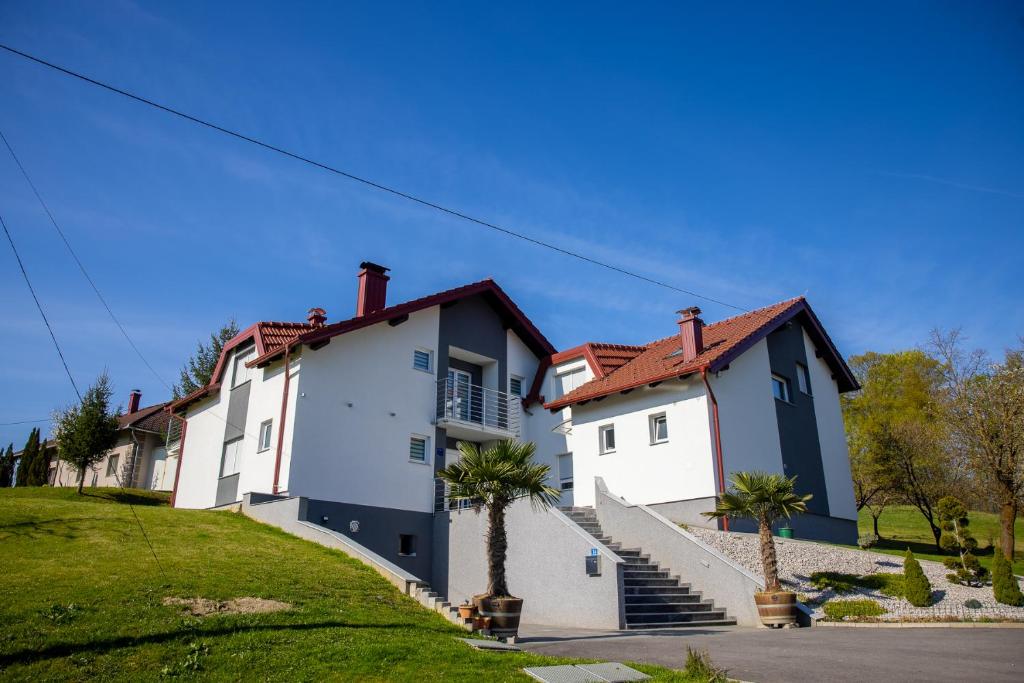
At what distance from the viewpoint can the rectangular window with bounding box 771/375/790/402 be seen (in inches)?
964

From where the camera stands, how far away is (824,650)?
9.99m

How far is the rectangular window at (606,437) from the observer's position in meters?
24.0

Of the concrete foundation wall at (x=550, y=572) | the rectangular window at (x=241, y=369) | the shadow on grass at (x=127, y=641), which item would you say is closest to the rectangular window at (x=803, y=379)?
the concrete foundation wall at (x=550, y=572)

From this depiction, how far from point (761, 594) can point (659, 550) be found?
386 cm

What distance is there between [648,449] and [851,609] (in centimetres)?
887

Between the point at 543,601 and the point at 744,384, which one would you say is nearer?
the point at 543,601

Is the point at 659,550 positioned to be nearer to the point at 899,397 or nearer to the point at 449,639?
the point at 449,639

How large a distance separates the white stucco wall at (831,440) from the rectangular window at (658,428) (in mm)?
6867

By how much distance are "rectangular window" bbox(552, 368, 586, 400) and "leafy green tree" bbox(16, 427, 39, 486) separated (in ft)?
90.3

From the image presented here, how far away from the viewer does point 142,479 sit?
36.9 meters

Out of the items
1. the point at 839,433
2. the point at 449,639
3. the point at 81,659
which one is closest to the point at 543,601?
the point at 449,639

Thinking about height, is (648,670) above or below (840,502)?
below

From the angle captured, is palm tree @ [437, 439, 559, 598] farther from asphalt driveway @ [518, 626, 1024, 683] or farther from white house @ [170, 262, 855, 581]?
white house @ [170, 262, 855, 581]

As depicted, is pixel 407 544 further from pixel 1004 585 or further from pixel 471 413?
pixel 1004 585
